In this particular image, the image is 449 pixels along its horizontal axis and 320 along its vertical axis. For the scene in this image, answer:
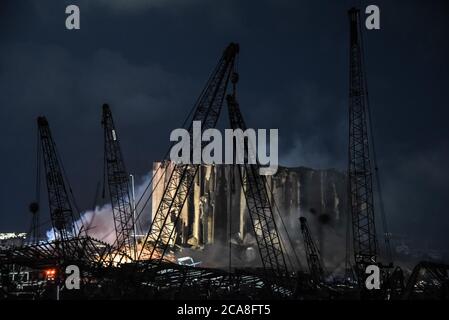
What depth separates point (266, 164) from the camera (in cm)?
11912

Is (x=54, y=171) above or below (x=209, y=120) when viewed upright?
below

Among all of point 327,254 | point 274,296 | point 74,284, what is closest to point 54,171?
point 74,284

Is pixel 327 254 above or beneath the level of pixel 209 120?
beneath

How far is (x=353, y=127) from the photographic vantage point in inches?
2251

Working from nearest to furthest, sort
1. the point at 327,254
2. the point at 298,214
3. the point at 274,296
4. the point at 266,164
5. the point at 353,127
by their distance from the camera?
the point at 274,296 < the point at 353,127 < the point at 327,254 < the point at 298,214 < the point at 266,164

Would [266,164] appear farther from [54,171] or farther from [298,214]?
[54,171]

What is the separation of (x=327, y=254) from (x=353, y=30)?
53533 mm
